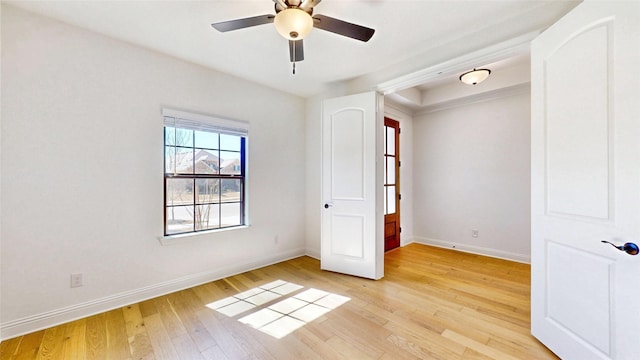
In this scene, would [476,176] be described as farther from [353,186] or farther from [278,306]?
[278,306]

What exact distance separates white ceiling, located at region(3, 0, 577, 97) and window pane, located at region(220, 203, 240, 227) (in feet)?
5.70

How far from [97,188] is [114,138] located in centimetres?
49

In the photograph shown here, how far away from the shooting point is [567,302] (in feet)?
5.40

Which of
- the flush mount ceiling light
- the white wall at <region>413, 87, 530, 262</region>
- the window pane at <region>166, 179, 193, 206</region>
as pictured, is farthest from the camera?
the white wall at <region>413, 87, 530, 262</region>

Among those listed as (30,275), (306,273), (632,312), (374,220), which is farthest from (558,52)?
(30,275)

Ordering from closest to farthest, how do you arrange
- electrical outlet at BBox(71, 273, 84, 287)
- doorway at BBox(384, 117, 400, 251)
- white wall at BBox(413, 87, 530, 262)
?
electrical outlet at BBox(71, 273, 84, 287) → white wall at BBox(413, 87, 530, 262) → doorway at BBox(384, 117, 400, 251)

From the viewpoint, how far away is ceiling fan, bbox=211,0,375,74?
1501mm

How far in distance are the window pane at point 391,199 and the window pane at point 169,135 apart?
3312 mm

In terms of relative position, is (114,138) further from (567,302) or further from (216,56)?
(567,302)

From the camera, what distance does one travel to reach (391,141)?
175 inches

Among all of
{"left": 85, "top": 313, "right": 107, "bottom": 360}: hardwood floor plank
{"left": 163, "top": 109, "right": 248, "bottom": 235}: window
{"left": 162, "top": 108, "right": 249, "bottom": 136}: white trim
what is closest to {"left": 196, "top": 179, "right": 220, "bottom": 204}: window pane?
{"left": 163, "top": 109, "right": 248, "bottom": 235}: window

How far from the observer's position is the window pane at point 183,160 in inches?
112

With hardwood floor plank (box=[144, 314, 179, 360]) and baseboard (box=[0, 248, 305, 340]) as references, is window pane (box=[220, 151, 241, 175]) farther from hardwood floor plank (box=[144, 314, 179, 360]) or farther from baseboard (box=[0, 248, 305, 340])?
hardwood floor plank (box=[144, 314, 179, 360])

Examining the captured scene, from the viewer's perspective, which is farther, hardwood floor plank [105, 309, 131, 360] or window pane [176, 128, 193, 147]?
window pane [176, 128, 193, 147]
